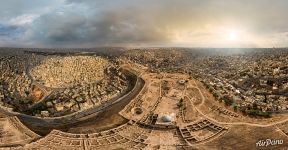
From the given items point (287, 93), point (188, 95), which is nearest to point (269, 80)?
point (287, 93)

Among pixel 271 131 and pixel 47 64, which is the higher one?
pixel 47 64

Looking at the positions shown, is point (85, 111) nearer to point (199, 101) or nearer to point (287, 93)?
point (199, 101)

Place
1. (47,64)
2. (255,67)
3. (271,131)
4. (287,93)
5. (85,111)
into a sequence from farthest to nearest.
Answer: (255,67)
(47,64)
(287,93)
(85,111)
(271,131)

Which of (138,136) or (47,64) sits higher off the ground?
(47,64)

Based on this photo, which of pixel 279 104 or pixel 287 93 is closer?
pixel 279 104

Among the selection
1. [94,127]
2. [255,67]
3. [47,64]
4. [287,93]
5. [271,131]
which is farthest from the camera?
[255,67]

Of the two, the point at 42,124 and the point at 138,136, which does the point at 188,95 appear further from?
the point at 42,124

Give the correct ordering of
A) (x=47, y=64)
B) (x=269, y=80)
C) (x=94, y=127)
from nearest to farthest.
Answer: (x=94, y=127) → (x=269, y=80) → (x=47, y=64)

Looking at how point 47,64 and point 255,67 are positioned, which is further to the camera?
point 255,67

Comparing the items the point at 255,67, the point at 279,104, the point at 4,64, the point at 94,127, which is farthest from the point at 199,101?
the point at 4,64
